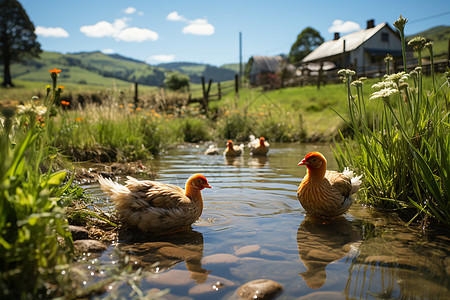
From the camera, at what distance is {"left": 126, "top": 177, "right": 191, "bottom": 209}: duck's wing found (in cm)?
374

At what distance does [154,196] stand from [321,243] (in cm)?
192

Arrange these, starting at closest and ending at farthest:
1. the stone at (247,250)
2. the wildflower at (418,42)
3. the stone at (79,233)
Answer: the stone at (247,250)
the stone at (79,233)
the wildflower at (418,42)

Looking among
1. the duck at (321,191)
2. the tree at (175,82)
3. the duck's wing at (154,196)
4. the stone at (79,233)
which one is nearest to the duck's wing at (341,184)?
the duck at (321,191)

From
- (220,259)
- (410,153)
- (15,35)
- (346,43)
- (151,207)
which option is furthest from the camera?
(15,35)

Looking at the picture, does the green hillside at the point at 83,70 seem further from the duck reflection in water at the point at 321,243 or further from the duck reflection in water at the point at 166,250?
the duck reflection in water at the point at 321,243

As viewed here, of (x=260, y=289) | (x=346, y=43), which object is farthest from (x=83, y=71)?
(x=260, y=289)

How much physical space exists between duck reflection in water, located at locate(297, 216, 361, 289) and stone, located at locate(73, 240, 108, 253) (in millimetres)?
1916

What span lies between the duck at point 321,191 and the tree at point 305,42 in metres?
66.9

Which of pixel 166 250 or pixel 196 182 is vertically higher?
pixel 196 182

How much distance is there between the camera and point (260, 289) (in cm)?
248

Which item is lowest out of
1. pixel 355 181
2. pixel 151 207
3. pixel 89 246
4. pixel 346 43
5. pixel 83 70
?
pixel 89 246

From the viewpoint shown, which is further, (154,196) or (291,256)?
(154,196)

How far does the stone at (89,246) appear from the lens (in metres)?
3.12

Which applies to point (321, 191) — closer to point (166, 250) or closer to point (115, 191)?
point (166, 250)
